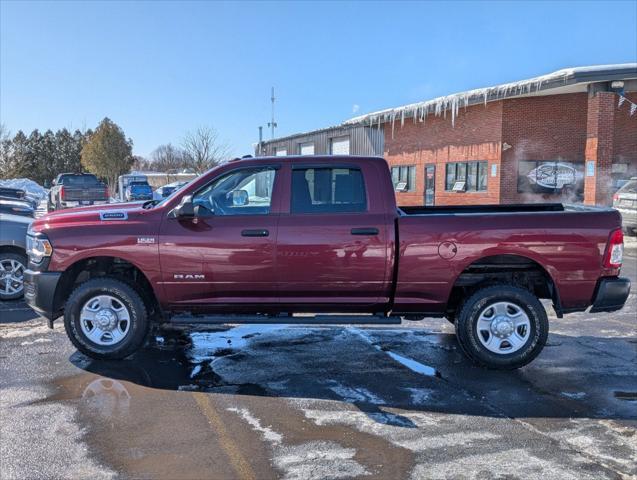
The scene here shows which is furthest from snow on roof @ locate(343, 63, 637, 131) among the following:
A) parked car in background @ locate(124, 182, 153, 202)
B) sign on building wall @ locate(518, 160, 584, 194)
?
parked car in background @ locate(124, 182, 153, 202)

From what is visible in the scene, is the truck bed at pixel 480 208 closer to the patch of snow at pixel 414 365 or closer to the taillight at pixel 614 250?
the taillight at pixel 614 250

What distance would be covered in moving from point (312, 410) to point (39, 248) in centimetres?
313

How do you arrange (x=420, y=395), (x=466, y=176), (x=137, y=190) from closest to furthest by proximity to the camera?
1. (x=420, y=395)
2. (x=466, y=176)
3. (x=137, y=190)

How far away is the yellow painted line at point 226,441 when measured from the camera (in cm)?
373

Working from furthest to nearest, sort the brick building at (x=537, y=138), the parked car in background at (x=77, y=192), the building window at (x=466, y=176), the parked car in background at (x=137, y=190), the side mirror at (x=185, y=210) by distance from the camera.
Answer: the parked car in background at (x=137, y=190), the building window at (x=466, y=176), the parked car in background at (x=77, y=192), the brick building at (x=537, y=138), the side mirror at (x=185, y=210)

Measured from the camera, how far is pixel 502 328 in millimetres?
5871

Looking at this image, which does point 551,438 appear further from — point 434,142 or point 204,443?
point 434,142

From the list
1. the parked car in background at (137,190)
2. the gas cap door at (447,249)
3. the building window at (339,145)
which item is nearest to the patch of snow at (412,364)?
the gas cap door at (447,249)

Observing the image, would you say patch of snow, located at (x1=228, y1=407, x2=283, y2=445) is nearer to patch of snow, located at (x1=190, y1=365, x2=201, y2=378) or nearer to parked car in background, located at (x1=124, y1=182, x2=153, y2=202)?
patch of snow, located at (x1=190, y1=365, x2=201, y2=378)

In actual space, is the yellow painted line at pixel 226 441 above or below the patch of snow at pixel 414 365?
below

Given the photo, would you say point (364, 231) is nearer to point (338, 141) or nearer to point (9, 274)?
point (9, 274)

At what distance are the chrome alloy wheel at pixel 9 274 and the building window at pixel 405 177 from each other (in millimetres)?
23421

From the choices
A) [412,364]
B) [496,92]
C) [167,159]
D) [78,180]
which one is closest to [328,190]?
[412,364]

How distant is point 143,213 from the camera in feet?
19.2
